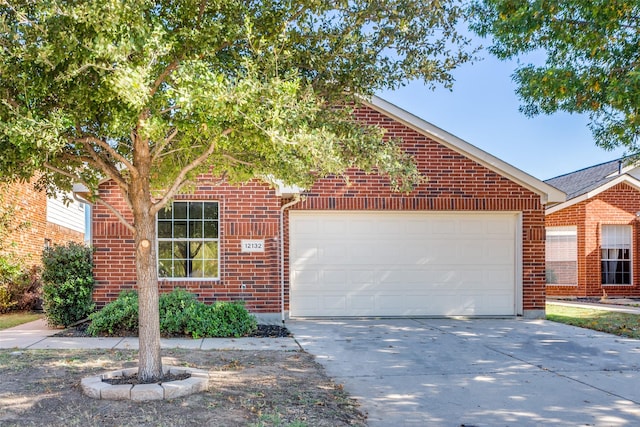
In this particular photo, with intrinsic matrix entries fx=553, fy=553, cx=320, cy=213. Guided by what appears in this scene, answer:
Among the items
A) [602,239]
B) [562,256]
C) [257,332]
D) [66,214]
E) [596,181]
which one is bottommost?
[257,332]

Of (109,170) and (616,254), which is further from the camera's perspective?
(616,254)

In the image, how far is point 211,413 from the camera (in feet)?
16.7

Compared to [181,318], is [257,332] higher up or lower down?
lower down

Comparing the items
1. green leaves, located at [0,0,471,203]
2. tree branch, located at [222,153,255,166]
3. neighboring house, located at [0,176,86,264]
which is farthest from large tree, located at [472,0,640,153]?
neighboring house, located at [0,176,86,264]

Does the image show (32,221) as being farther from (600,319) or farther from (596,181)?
(596,181)

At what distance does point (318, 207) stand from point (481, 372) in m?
5.63

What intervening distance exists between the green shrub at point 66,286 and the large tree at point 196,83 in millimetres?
4316

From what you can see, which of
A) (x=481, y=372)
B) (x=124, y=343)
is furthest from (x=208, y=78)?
(x=124, y=343)

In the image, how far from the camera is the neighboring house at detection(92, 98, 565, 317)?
1130 centimetres

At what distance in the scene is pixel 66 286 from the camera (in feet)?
34.3

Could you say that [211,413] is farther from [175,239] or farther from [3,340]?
[175,239]

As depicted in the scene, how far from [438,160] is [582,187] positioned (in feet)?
33.8

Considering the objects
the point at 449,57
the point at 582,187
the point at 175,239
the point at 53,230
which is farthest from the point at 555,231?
the point at 53,230

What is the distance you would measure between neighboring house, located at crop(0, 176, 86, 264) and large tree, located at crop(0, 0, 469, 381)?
691 centimetres
